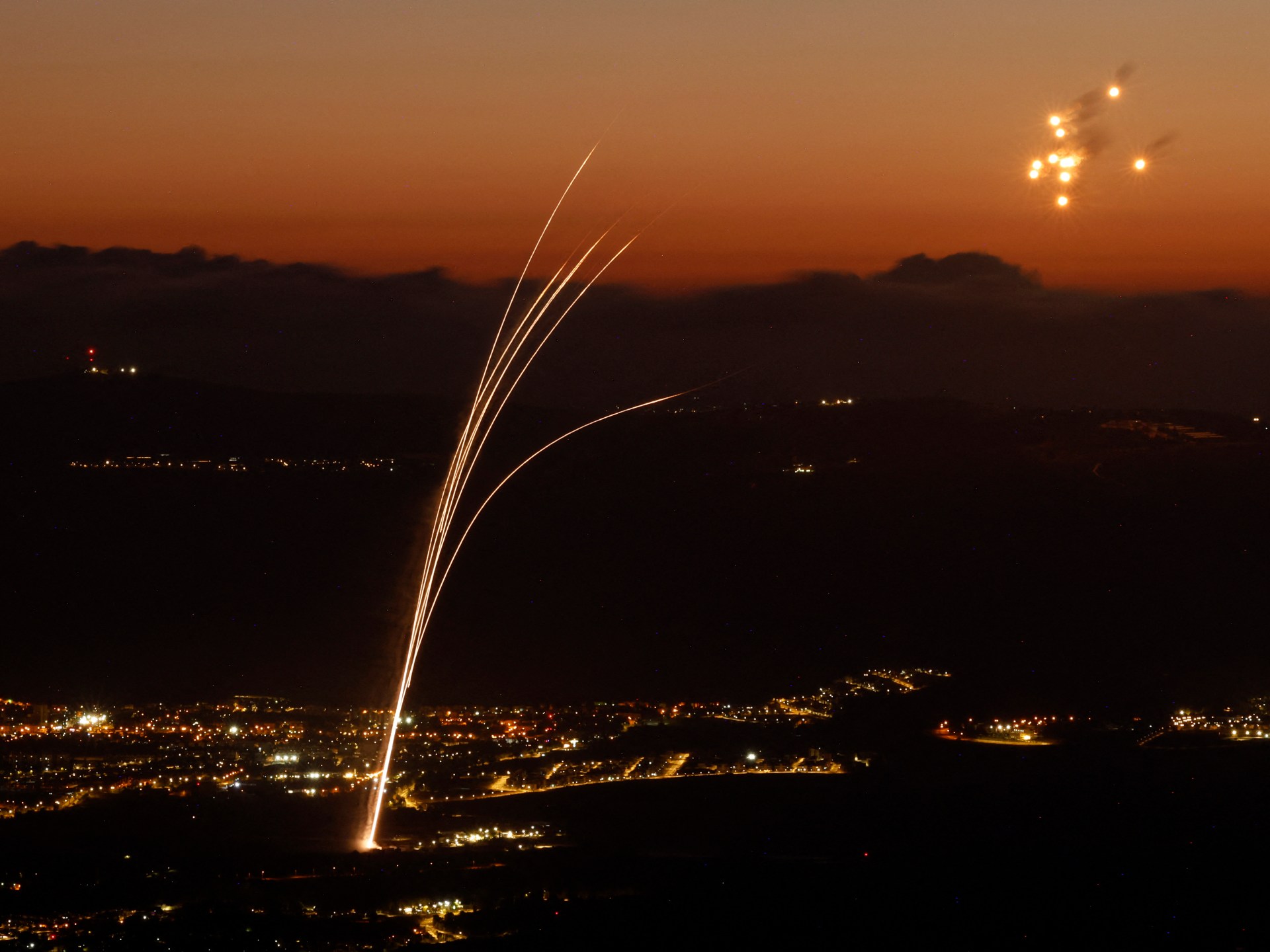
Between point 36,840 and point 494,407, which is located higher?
point 494,407

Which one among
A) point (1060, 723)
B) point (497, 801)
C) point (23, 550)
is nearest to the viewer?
point (497, 801)

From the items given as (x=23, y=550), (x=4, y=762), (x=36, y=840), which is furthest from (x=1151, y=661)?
(x=23, y=550)

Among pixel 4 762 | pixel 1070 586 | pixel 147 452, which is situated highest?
pixel 147 452

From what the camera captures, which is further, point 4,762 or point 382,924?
point 4,762

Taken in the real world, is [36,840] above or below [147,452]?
below

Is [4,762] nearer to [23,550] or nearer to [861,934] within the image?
[23,550]

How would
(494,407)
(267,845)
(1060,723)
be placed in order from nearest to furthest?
1. (267,845)
2. (1060,723)
3. (494,407)

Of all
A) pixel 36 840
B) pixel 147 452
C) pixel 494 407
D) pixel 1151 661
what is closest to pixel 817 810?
pixel 1151 661

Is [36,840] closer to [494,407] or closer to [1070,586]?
[1070,586]

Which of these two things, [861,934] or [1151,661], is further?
[1151,661]
